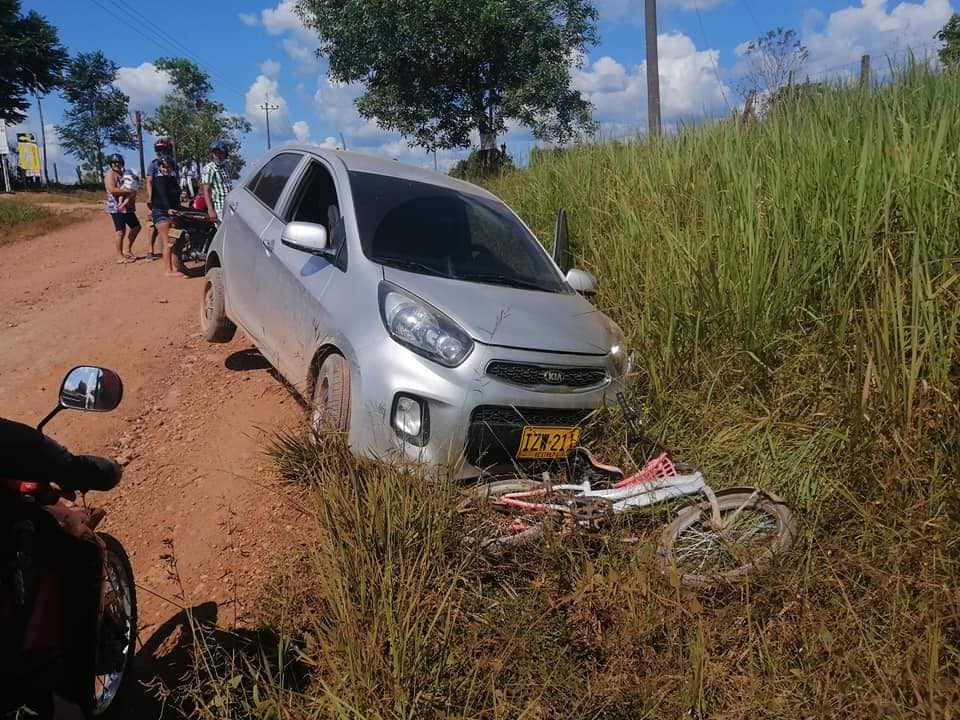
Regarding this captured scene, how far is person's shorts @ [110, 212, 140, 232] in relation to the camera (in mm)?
10586

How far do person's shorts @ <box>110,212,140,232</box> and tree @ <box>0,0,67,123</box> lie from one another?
29.2 metres

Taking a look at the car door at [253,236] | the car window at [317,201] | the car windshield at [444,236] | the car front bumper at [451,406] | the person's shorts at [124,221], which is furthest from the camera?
the person's shorts at [124,221]

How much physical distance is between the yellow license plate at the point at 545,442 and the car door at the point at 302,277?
1.15 metres

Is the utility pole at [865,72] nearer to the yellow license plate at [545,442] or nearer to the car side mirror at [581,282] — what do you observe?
the car side mirror at [581,282]

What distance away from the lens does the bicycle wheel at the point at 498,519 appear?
272 cm

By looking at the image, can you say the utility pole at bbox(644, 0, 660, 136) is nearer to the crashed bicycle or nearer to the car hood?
the car hood

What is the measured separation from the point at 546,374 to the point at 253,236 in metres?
2.61

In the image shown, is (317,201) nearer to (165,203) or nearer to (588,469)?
(588,469)

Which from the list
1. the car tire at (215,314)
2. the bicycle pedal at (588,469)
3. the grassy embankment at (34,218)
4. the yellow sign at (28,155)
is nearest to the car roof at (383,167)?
the car tire at (215,314)

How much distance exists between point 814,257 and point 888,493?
1.35m

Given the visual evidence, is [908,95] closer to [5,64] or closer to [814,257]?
[814,257]

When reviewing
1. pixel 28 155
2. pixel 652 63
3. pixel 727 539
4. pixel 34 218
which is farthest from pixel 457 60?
pixel 28 155

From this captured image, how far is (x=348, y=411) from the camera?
Result: 3.27 metres

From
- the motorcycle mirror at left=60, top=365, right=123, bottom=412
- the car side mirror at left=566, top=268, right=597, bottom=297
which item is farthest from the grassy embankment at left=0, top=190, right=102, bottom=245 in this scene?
the motorcycle mirror at left=60, top=365, right=123, bottom=412
